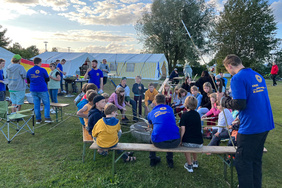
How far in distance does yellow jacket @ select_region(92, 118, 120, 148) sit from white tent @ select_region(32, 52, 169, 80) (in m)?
14.0

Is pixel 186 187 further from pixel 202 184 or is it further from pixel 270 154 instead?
pixel 270 154

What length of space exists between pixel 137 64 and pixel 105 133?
17443 millimetres

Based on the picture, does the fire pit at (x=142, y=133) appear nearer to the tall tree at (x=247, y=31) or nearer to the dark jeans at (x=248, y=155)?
the dark jeans at (x=248, y=155)

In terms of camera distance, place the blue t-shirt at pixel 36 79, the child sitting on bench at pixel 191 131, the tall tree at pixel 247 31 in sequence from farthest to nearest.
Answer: the tall tree at pixel 247 31 < the blue t-shirt at pixel 36 79 < the child sitting on bench at pixel 191 131

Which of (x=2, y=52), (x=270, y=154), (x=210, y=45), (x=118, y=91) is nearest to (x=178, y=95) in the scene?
(x=118, y=91)

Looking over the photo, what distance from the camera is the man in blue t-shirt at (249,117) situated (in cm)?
220

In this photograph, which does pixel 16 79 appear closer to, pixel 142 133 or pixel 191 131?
pixel 142 133

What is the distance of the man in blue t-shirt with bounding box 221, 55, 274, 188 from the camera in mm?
2201

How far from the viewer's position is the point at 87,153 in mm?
3850

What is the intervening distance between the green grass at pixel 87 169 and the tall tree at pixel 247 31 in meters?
27.6

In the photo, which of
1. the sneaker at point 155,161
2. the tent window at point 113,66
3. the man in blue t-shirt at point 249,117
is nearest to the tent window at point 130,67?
the tent window at point 113,66

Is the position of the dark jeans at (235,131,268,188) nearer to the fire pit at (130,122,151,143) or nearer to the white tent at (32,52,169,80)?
the fire pit at (130,122,151,143)

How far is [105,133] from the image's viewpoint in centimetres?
302

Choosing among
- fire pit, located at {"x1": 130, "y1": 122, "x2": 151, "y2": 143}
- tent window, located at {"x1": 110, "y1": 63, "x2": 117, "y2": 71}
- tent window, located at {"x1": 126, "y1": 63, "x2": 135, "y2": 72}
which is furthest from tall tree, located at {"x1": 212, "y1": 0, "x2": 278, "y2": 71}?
fire pit, located at {"x1": 130, "y1": 122, "x2": 151, "y2": 143}
